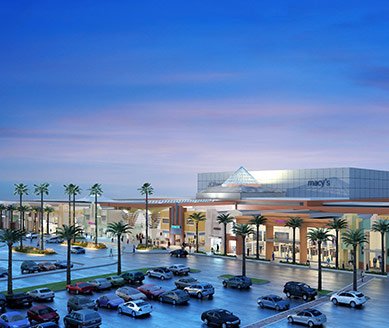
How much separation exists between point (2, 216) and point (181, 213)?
234ft

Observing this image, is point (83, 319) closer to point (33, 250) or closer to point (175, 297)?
point (175, 297)

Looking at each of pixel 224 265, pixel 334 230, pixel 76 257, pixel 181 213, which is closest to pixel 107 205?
pixel 181 213

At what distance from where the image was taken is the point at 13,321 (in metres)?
40.2

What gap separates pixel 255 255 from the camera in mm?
83688

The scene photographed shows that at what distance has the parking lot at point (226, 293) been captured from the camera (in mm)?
43812

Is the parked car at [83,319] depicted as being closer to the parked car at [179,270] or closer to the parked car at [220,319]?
the parked car at [220,319]

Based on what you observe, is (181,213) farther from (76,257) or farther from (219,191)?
(219,191)

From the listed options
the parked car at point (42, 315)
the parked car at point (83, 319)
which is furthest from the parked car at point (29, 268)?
the parked car at point (83, 319)

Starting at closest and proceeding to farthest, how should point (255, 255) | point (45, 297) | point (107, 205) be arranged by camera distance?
point (45, 297), point (255, 255), point (107, 205)

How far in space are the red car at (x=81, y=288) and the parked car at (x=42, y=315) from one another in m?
11.9

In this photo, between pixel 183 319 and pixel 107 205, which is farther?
pixel 107 205

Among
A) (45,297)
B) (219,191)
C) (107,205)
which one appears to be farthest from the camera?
(219,191)

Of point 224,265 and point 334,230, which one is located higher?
point 334,230

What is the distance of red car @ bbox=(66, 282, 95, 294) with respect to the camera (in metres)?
54.9
